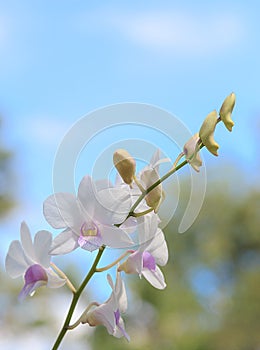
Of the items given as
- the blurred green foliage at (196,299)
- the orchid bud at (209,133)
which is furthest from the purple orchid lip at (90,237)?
the blurred green foliage at (196,299)

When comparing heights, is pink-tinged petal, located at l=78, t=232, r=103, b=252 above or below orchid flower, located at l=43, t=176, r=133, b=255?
below

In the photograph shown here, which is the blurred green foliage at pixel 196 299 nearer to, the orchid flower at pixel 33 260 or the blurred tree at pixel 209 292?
the blurred tree at pixel 209 292

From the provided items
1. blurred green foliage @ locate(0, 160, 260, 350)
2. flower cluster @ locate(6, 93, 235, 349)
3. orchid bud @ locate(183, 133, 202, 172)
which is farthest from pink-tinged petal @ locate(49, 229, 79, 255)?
blurred green foliage @ locate(0, 160, 260, 350)

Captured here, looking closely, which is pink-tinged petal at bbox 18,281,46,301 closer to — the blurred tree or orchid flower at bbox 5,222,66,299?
orchid flower at bbox 5,222,66,299

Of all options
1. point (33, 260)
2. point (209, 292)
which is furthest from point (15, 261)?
point (209, 292)

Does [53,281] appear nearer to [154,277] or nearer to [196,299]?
[154,277]

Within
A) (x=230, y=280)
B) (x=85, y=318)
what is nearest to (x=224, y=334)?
(x=230, y=280)
